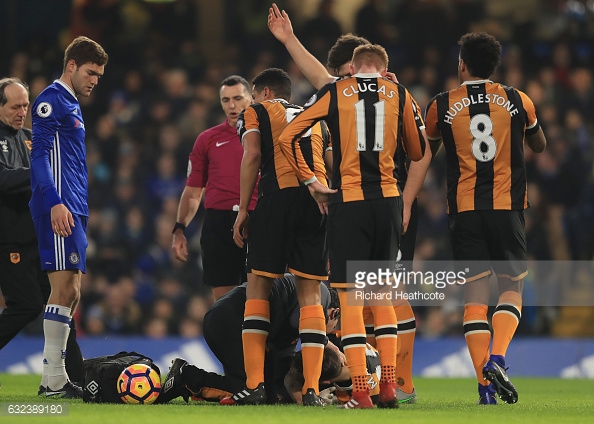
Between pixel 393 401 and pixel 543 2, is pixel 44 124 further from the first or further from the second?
pixel 543 2

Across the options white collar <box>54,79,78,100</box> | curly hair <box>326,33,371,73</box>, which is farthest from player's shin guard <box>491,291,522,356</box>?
white collar <box>54,79,78,100</box>

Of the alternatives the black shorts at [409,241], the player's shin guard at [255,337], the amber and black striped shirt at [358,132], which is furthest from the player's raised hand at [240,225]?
the black shorts at [409,241]

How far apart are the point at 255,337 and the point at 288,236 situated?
0.66 m

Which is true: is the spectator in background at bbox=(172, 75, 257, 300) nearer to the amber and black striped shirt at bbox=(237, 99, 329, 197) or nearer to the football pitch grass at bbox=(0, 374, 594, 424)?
the football pitch grass at bbox=(0, 374, 594, 424)

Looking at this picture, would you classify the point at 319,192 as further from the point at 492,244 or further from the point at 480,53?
the point at 480,53

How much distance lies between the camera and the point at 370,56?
20.8ft

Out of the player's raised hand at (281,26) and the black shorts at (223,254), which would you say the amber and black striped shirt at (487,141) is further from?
the black shorts at (223,254)

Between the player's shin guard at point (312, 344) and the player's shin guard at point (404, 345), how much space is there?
84 centimetres

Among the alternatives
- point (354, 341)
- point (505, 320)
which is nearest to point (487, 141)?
point (505, 320)

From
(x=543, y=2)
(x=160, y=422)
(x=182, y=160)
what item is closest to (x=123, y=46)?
(x=182, y=160)

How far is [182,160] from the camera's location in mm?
14109

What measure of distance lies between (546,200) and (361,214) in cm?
759

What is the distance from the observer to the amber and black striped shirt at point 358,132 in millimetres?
6223

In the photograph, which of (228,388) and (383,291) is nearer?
(383,291)
